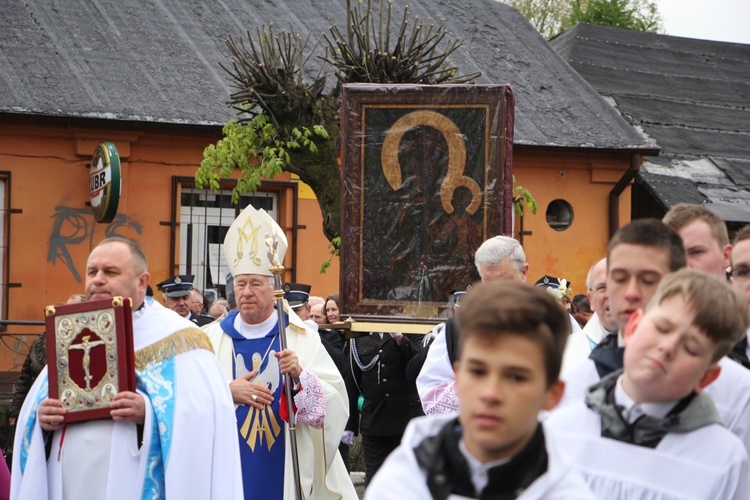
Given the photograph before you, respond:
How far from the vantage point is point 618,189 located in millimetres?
19578

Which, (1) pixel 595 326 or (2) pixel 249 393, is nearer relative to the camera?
(1) pixel 595 326

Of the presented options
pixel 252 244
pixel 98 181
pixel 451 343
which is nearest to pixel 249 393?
pixel 252 244

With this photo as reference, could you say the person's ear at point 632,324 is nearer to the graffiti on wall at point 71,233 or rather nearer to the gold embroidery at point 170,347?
the gold embroidery at point 170,347

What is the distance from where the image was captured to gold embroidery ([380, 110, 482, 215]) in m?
8.62

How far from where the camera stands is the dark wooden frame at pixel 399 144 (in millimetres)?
8594

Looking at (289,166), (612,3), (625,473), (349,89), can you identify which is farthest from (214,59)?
(612,3)

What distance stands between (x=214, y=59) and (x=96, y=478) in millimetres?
12701

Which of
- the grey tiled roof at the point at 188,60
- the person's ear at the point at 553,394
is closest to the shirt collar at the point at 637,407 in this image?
the person's ear at the point at 553,394

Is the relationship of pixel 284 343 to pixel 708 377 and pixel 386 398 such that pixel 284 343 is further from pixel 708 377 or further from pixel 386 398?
pixel 708 377

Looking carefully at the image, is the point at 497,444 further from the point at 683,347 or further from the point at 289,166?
the point at 289,166

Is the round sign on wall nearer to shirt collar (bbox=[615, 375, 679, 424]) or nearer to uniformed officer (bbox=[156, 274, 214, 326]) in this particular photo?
uniformed officer (bbox=[156, 274, 214, 326])

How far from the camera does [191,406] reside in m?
6.03

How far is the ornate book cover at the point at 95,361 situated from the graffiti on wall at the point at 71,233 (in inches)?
401

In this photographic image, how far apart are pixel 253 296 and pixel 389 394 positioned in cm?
197
